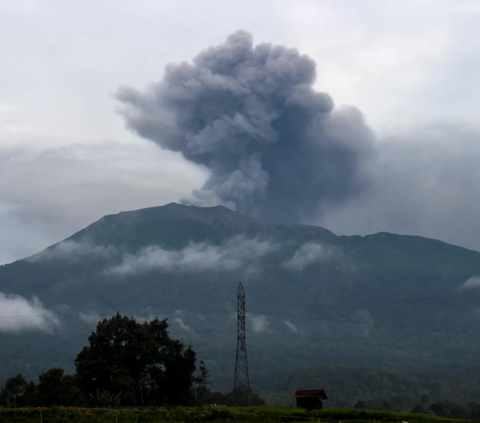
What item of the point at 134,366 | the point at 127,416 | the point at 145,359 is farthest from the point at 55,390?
the point at 127,416

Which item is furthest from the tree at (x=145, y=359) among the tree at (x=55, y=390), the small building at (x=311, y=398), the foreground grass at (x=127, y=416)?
the foreground grass at (x=127, y=416)

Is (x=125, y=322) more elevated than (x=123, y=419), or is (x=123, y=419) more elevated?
(x=125, y=322)

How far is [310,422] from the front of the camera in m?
32.8

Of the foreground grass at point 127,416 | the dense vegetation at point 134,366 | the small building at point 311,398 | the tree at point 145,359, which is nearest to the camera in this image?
the foreground grass at point 127,416

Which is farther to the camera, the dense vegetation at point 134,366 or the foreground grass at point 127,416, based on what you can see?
the dense vegetation at point 134,366

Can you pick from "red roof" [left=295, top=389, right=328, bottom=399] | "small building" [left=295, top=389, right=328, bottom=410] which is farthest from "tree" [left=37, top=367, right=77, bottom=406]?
"small building" [left=295, top=389, right=328, bottom=410]

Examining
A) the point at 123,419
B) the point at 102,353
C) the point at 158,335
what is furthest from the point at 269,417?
the point at 158,335

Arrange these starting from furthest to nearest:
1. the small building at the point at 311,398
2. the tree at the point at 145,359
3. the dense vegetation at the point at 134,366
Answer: the tree at the point at 145,359 < the dense vegetation at the point at 134,366 < the small building at the point at 311,398

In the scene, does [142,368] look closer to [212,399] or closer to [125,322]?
[125,322]

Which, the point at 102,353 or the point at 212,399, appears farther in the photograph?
the point at 212,399

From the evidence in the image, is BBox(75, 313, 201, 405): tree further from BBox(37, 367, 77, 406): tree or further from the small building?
the small building

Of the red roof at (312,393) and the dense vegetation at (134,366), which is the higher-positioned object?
the dense vegetation at (134,366)

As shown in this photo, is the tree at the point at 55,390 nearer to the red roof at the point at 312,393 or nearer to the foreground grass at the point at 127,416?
the red roof at the point at 312,393

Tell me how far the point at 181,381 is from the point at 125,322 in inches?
349
